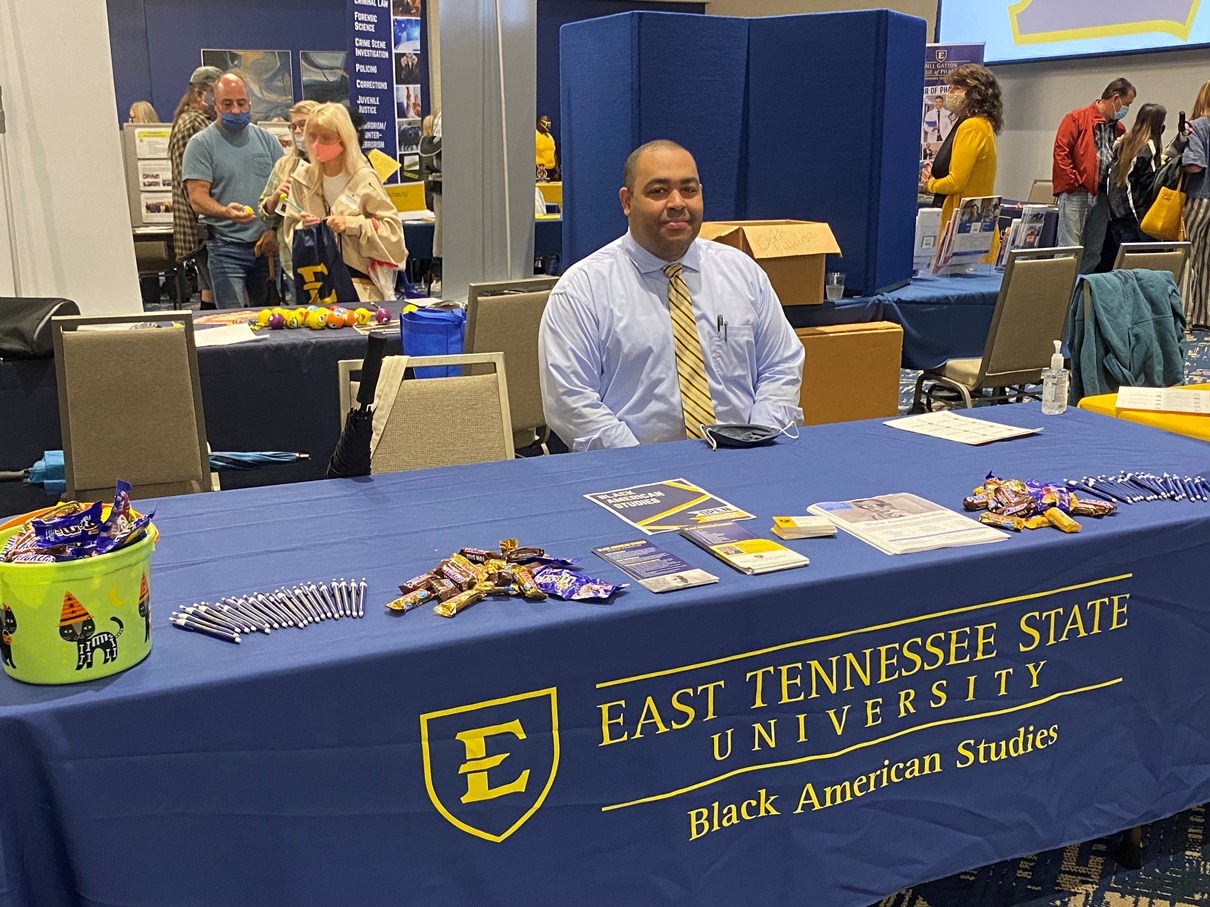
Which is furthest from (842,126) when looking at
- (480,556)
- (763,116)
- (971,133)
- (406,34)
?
(406,34)

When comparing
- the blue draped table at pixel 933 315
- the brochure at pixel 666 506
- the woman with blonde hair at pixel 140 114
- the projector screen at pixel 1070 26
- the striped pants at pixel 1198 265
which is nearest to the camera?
the brochure at pixel 666 506

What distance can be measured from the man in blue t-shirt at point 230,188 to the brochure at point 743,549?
13.5ft

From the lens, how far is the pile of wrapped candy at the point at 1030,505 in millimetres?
1869

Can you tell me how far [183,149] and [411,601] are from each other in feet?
17.9

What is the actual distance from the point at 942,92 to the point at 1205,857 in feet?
30.1

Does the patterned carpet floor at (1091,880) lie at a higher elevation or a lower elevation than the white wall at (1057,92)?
lower

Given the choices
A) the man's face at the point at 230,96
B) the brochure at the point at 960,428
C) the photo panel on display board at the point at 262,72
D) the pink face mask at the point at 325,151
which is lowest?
the brochure at the point at 960,428

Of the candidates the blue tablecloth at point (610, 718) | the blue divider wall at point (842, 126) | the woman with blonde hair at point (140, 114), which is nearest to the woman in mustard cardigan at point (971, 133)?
the blue divider wall at point (842, 126)

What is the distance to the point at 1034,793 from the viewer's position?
1.89m

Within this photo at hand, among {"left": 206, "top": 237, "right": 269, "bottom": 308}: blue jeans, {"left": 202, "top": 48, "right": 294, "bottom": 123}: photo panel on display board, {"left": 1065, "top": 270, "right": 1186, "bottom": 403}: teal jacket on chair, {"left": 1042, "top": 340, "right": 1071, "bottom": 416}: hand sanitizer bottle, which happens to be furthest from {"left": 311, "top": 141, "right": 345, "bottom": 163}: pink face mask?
{"left": 202, "top": 48, "right": 294, "bottom": 123}: photo panel on display board

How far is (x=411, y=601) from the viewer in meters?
1.57

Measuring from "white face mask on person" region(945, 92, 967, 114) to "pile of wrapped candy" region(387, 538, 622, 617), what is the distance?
5284 mm

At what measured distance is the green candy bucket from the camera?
4.16 feet

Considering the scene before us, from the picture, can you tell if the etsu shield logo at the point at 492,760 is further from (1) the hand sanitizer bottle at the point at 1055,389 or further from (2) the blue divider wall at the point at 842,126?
(2) the blue divider wall at the point at 842,126
